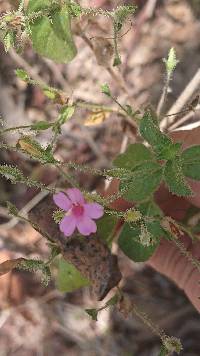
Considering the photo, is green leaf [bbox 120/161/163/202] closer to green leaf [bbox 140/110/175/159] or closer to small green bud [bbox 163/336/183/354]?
green leaf [bbox 140/110/175/159]

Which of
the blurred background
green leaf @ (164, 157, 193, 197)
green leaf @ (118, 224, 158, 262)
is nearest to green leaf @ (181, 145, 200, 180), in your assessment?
green leaf @ (164, 157, 193, 197)

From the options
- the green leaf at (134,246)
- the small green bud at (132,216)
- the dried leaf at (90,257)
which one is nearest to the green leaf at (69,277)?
the dried leaf at (90,257)

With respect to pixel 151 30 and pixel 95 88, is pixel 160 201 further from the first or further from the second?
pixel 151 30

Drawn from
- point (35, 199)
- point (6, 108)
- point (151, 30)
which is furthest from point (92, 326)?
point (151, 30)

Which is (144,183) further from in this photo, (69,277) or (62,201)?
(69,277)

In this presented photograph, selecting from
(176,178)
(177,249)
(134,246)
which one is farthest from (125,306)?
(176,178)

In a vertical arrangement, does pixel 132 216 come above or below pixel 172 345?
above

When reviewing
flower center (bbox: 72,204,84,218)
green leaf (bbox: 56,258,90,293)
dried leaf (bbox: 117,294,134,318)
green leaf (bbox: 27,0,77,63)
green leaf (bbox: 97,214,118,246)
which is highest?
green leaf (bbox: 27,0,77,63)
